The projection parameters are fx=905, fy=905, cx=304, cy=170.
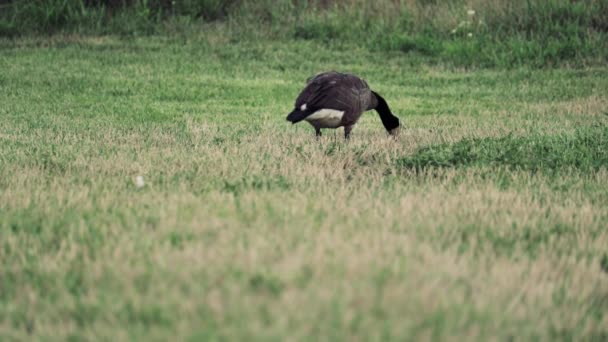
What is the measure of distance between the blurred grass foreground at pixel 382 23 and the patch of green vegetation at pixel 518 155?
31.4 feet

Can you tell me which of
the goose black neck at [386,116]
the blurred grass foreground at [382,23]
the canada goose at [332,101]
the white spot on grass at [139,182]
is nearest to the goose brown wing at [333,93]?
the canada goose at [332,101]

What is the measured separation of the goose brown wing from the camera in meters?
9.44

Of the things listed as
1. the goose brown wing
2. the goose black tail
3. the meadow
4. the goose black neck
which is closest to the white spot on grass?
the meadow

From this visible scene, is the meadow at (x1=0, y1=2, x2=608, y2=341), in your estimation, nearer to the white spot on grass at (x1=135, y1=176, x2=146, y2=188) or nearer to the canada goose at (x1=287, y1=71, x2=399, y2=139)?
the white spot on grass at (x1=135, y1=176, x2=146, y2=188)

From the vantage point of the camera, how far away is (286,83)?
16281mm

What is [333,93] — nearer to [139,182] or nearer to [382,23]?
[139,182]

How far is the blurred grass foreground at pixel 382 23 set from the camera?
1869cm

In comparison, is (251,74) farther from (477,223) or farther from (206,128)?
(477,223)

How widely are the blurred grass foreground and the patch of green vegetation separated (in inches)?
377

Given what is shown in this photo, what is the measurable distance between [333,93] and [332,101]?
0.39 ft

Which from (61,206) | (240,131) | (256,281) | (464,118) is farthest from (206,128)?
(256,281)

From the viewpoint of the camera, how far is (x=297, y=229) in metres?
5.11

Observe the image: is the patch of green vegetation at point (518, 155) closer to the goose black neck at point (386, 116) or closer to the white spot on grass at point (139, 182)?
the goose black neck at point (386, 116)

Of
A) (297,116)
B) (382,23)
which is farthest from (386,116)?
(382,23)
